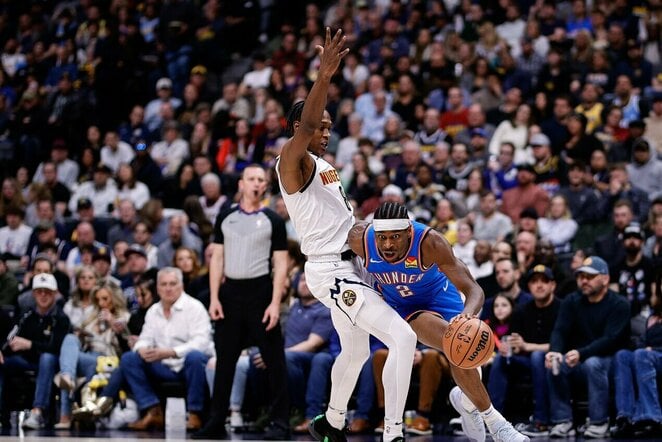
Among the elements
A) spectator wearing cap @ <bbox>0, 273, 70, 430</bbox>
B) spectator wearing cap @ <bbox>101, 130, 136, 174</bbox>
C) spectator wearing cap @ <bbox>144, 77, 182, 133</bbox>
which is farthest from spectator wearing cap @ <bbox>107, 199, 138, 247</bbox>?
spectator wearing cap @ <bbox>144, 77, 182, 133</bbox>

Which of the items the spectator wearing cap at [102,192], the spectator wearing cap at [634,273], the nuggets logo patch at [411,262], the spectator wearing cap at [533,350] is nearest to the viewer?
the nuggets logo patch at [411,262]

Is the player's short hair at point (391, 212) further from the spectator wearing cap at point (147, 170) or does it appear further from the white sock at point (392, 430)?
the spectator wearing cap at point (147, 170)

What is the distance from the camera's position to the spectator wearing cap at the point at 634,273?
10617 mm

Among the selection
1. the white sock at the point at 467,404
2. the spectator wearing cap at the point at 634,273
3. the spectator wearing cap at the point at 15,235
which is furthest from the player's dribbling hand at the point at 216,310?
the spectator wearing cap at the point at 15,235

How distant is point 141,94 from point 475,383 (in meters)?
13.1

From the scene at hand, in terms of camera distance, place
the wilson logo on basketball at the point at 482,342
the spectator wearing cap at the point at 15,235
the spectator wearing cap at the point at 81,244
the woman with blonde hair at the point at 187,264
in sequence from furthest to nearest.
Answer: the spectator wearing cap at the point at 15,235, the spectator wearing cap at the point at 81,244, the woman with blonde hair at the point at 187,264, the wilson logo on basketball at the point at 482,342

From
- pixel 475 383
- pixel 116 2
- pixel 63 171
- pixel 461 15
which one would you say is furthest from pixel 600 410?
pixel 116 2

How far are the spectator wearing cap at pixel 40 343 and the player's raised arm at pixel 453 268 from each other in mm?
5351

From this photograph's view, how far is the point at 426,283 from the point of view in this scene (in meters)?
7.34

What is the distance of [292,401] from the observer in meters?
10.5

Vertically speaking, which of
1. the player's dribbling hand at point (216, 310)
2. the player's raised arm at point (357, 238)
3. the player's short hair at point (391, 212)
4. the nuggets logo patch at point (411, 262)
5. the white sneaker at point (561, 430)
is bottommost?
the white sneaker at point (561, 430)

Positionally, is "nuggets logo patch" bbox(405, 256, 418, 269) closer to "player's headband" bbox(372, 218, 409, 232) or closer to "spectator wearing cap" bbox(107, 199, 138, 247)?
"player's headband" bbox(372, 218, 409, 232)

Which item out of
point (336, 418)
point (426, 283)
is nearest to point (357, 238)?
point (426, 283)

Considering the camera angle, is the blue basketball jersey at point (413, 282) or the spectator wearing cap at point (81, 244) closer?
the blue basketball jersey at point (413, 282)
